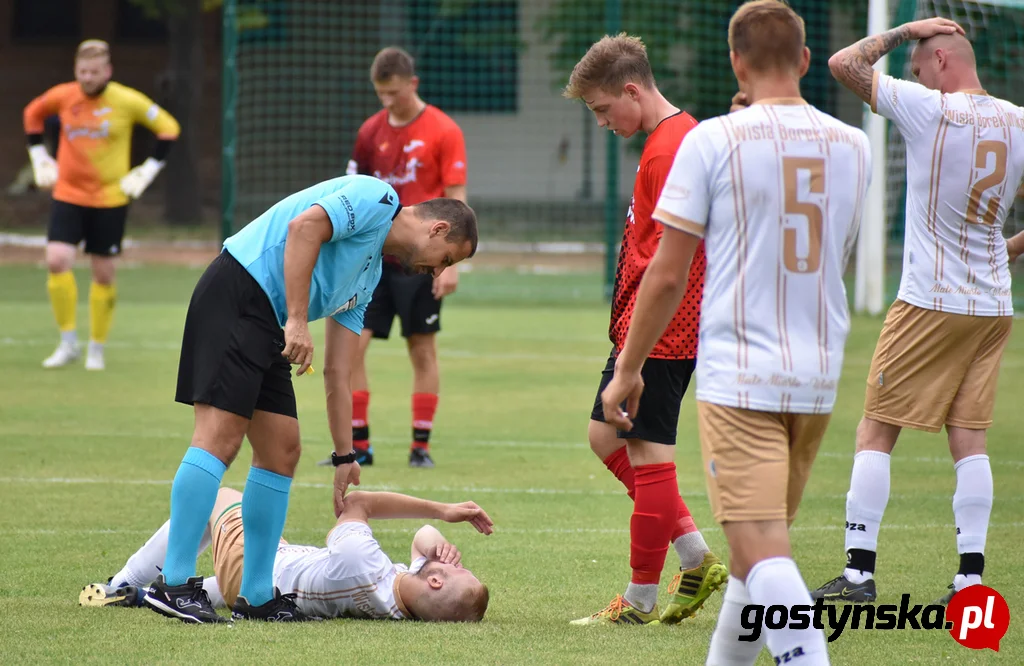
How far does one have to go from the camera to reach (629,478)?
5.02 metres

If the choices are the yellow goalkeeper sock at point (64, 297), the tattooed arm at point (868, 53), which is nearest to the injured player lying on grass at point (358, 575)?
the tattooed arm at point (868, 53)

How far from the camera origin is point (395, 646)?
4387 millimetres

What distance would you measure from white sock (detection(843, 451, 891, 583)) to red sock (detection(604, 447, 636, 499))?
0.91 meters

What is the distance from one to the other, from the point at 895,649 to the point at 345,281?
225 cm

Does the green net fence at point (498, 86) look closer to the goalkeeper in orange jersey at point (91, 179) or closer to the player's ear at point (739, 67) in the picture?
the goalkeeper in orange jersey at point (91, 179)

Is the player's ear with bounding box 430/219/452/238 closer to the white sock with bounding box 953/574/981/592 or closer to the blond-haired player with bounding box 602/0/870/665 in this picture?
the blond-haired player with bounding box 602/0/870/665

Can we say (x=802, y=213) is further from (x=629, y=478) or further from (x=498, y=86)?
(x=498, y=86)

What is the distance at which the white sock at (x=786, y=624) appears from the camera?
3.39 metres

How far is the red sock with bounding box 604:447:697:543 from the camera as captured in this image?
4.95 m

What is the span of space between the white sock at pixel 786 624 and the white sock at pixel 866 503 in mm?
1836

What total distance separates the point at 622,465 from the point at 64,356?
7.93m

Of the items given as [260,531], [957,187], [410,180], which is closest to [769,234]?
[957,187]

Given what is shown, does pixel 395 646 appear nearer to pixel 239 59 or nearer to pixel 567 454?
pixel 567 454

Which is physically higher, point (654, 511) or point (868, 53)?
point (868, 53)
